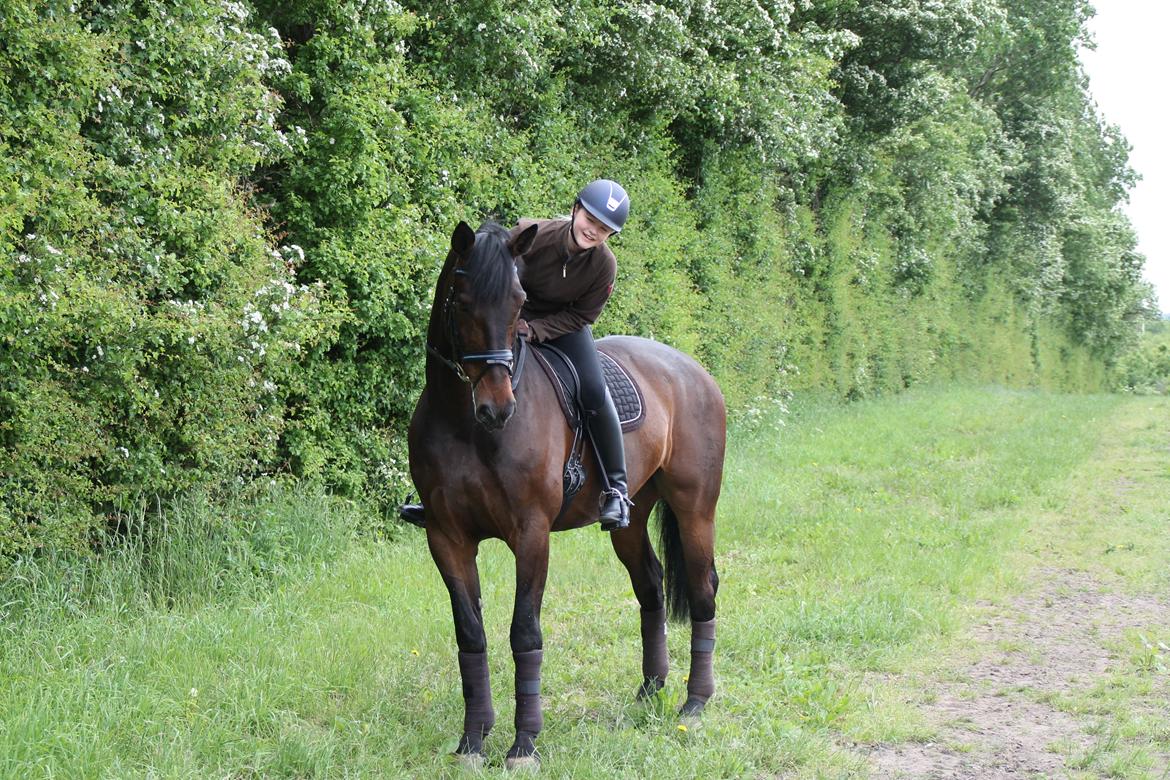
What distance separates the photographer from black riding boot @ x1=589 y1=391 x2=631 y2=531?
5406mm

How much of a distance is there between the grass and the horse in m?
0.28

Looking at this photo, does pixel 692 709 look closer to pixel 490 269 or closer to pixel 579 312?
pixel 579 312

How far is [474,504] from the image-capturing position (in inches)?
193

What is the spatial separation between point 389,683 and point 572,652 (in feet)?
4.48

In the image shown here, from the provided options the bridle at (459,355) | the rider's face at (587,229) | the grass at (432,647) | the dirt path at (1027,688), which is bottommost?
the grass at (432,647)

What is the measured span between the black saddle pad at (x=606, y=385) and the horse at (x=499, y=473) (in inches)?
3.0

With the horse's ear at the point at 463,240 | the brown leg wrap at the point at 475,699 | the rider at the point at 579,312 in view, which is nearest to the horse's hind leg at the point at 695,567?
the rider at the point at 579,312

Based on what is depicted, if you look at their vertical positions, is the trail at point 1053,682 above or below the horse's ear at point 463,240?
below

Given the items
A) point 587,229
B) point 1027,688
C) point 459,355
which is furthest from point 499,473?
point 1027,688

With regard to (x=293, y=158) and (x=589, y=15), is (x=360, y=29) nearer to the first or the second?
(x=293, y=158)

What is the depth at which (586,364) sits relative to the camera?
18.0 ft

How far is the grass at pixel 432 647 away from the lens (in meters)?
4.81

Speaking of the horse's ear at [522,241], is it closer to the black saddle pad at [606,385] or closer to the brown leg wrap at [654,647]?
the black saddle pad at [606,385]

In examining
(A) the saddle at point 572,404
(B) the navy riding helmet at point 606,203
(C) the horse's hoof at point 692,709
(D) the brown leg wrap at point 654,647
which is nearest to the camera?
(B) the navy riding helmet at point 606,203
